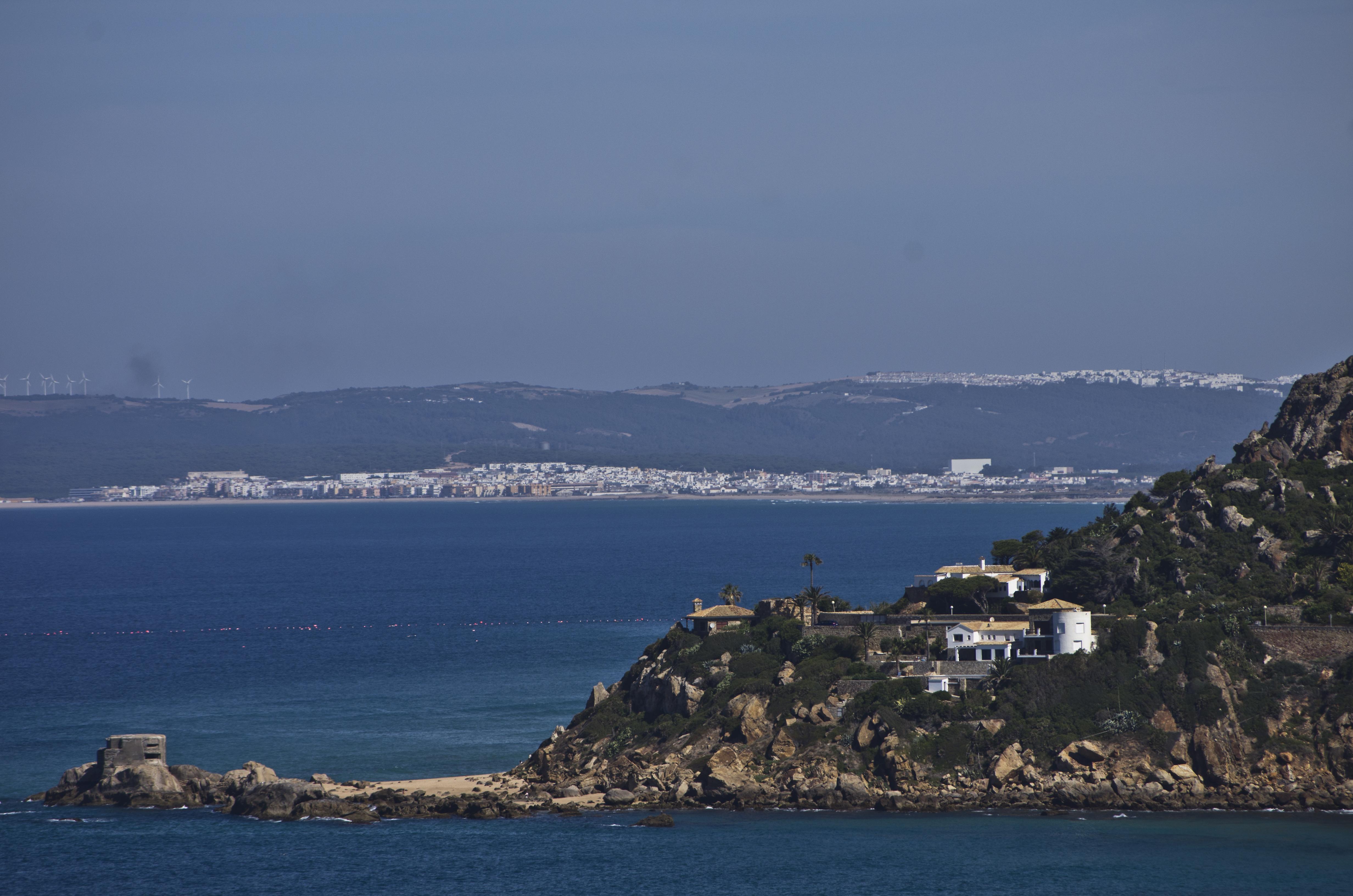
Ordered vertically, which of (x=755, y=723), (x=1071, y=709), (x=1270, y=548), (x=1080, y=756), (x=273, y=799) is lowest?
(x=273, y=799)

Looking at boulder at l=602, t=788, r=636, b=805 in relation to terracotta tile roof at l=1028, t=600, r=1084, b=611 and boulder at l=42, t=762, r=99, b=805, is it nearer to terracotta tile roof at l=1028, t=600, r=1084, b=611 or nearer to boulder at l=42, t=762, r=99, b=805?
terracotta tile roof at l=1028, t=600, r=1084, b=611

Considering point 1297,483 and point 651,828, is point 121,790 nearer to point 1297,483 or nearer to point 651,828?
point 651,828

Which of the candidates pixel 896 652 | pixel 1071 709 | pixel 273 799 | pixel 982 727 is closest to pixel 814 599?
pixel 896 652

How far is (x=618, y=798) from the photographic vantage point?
6028 cm

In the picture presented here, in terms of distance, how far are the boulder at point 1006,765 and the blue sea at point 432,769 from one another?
6.75ft

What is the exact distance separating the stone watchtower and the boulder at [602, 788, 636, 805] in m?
16.6

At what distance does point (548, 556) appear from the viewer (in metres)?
189

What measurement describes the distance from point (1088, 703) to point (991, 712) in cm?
339

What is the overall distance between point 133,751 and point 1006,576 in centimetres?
3575

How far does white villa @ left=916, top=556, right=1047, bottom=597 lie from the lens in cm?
7156

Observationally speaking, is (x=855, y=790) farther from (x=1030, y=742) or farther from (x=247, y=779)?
(x=247, y=779)

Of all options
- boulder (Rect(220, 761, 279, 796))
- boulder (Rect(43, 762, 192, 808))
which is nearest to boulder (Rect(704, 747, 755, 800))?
boulder (Rect(220, 761, 279, 796))

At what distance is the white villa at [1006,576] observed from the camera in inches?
2817

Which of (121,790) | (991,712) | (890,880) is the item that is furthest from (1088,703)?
(121,790)
